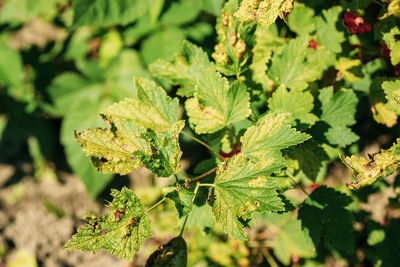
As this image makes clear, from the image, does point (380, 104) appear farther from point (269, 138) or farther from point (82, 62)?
point (82, 62)

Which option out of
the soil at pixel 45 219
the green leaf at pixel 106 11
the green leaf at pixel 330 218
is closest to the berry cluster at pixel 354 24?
the green leaf at pixel 330 218

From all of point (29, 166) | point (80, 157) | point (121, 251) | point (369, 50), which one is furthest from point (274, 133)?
point (29, 166)

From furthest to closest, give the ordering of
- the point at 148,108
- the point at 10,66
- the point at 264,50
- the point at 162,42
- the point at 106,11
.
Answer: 1. the point at 10,66
2. the point at 162,42
3. the point at 106,11
4. the point at 264,50
5. the point at 148,108

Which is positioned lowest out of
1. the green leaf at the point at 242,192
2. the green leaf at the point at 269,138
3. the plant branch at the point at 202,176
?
the plant branch at the point at 202,176

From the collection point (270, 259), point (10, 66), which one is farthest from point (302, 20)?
point (10, 66)

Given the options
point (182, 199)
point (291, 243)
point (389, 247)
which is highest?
point (182, 199)

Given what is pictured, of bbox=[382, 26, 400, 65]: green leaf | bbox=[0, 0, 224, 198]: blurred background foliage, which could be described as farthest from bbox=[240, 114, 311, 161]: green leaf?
bbox=[0, 0, 224, 198]: blurred background foliage

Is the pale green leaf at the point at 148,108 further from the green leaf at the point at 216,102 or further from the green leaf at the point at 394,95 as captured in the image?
the green leaf at the point at 394,95

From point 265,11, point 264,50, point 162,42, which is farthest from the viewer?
point 162,42
